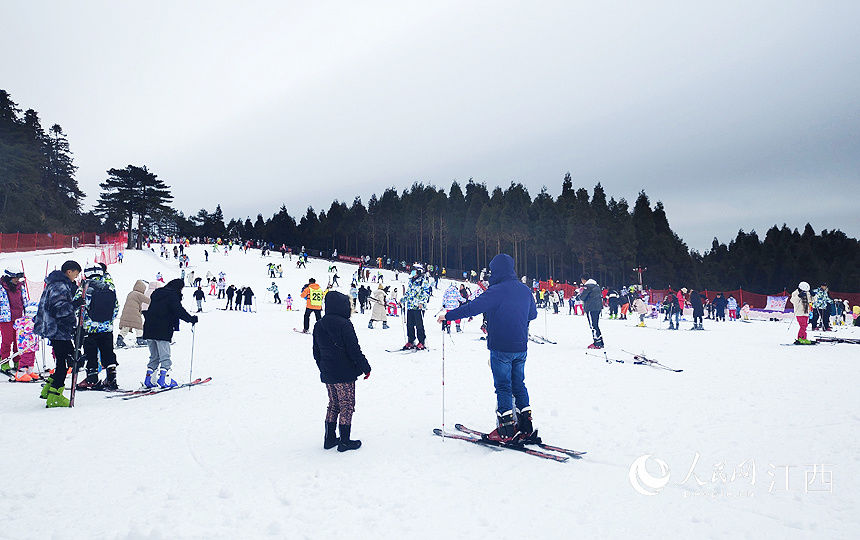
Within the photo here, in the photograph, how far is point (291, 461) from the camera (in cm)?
451

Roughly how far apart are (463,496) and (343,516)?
0.93m

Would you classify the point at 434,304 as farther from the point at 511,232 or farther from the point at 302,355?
the point at 511,232

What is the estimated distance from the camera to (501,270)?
5.21 m

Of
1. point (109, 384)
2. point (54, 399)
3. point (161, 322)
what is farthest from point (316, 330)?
point (109, 384)

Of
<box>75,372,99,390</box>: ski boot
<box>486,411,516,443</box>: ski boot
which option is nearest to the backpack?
<box>75,372,99,390</box>: ski boot

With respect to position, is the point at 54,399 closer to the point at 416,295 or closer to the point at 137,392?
the point at 137,392

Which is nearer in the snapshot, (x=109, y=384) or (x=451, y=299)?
(x=109, y=384)

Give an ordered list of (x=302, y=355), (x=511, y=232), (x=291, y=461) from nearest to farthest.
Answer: (x=291, y=461)
(x=302, y=355)
(x=511, y=232)

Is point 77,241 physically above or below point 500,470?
above

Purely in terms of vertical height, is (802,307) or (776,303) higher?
(802,307)

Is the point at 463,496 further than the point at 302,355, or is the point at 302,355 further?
the point at 302,355

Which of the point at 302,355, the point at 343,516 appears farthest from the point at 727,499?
the point at 302,355

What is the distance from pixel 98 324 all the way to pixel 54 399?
1231 mm

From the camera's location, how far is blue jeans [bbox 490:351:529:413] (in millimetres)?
4910
